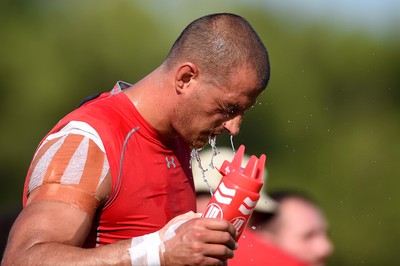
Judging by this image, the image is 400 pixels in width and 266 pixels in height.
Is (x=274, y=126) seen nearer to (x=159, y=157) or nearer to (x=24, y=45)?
(x=24, y=45)

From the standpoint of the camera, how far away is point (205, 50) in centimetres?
481

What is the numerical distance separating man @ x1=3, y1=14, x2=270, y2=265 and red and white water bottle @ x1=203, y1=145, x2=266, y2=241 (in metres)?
0.08

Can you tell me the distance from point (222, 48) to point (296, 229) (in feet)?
5.78

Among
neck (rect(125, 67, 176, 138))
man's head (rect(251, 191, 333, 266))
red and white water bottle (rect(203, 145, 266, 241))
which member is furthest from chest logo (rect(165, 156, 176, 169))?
man's head (rect(251, 191, 333, 266))

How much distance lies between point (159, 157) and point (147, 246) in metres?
0.84

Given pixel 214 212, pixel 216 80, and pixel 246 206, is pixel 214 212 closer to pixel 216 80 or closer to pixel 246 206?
pixel 246 206

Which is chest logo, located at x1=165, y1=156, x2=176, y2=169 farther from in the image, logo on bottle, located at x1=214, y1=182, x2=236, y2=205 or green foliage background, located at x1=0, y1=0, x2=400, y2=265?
green foliage background, located at x1=0, y1=0, x2=400, y2=265

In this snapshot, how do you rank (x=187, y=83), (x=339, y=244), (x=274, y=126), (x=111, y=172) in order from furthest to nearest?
(x=274, y=126) → (x=339, y=244) → (x=187, y=83) → (x=111, y=172)

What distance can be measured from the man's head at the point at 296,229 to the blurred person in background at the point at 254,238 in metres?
0.03

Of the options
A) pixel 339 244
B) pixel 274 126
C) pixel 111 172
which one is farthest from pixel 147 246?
pixel 274 126

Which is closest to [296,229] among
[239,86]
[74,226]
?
[239,86]

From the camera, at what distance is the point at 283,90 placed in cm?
1364

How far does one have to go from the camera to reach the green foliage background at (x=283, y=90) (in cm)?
1197

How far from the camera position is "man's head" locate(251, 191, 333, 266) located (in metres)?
6.09
